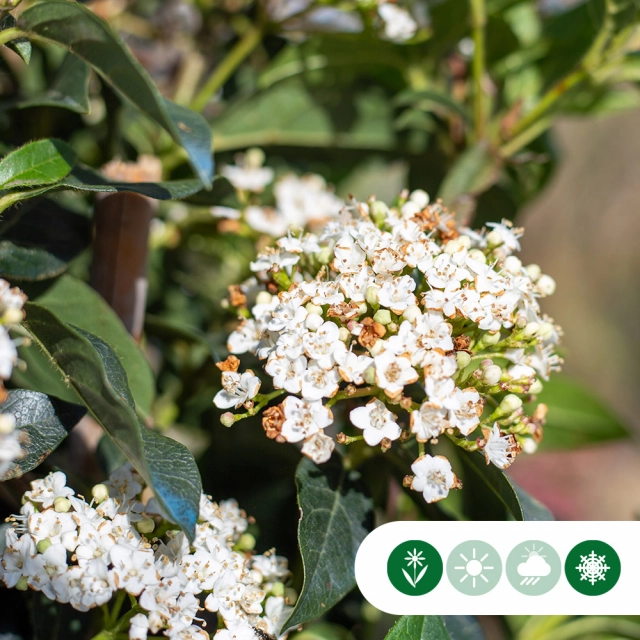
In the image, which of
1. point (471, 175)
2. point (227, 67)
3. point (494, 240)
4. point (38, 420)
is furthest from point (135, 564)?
point (227, 67)

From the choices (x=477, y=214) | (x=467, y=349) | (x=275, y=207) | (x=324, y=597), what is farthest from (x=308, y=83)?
(x=324, y=597)

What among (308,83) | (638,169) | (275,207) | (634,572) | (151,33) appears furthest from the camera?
(638,169)

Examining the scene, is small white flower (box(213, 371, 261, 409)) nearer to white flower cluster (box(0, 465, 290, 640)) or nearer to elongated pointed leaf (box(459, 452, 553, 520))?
white flower cluster (box(0, 465, 290, 640))

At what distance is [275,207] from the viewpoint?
A: 1224mm

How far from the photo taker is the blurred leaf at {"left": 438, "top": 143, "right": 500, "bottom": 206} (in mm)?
967

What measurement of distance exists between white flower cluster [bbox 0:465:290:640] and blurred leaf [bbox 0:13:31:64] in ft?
1.33

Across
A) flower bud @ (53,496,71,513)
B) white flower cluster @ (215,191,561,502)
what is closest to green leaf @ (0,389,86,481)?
flower bud @ (53,496,71,513)

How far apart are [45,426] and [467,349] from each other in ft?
1.33

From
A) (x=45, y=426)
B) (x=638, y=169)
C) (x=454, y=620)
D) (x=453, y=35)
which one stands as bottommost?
(x=638, y=169)

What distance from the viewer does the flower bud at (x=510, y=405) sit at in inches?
25.1

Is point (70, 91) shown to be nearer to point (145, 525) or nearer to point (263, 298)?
point (263, 298)

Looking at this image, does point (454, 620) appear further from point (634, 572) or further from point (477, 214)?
point (477, 214)

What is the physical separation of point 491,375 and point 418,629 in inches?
10.0

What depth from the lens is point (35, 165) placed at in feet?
2.06
